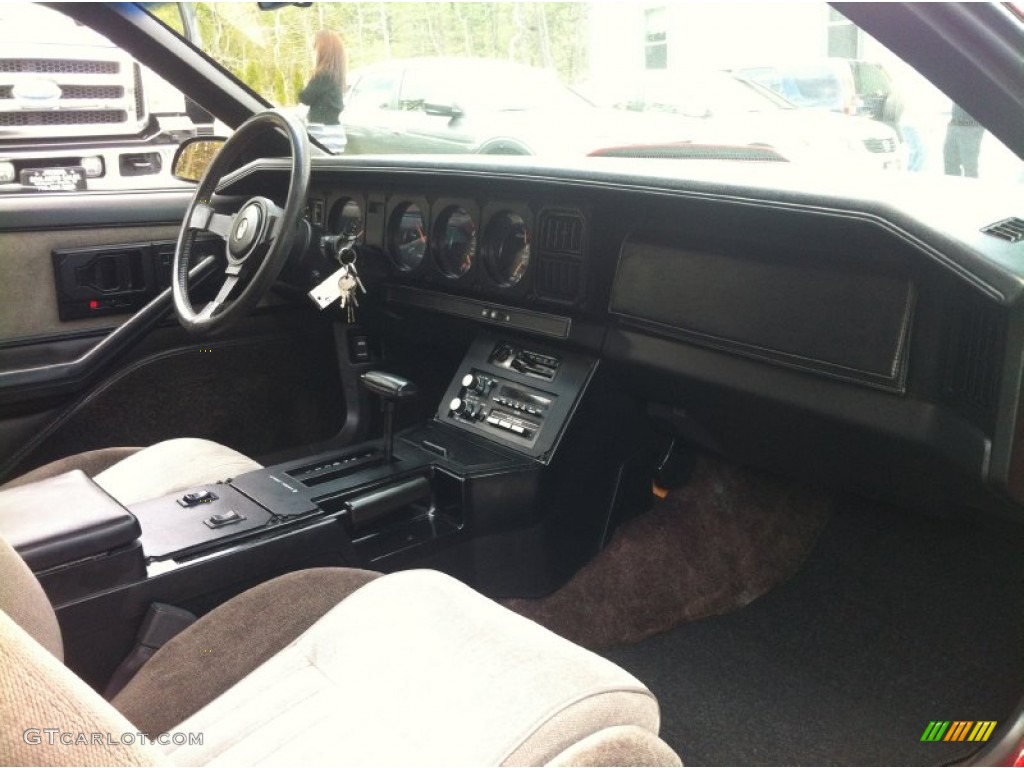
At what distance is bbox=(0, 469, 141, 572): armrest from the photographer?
139 cm

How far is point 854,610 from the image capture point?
2.18 m

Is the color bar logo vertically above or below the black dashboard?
below

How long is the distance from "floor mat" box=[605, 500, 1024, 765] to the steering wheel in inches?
45.0

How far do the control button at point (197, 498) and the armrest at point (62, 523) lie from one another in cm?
22

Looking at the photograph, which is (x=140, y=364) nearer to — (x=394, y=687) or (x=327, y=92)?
(x=327, y=92)

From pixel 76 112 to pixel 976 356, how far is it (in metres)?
2.50

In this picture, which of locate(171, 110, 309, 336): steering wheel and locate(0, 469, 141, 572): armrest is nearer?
locate(0, 469, 141, 572): armrest

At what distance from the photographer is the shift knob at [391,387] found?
2.01m

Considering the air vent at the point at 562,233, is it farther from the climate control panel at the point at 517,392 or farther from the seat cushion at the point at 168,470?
the seat cushion at the point at 168,470

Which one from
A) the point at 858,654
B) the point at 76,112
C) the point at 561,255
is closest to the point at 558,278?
the point at 561,255

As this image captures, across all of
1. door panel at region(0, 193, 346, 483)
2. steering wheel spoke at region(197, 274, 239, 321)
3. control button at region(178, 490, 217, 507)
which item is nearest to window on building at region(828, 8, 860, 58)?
steering wheel spoke at region(197, 274, 239, 321)

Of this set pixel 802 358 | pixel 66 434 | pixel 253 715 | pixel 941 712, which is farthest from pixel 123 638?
pixel 941 712

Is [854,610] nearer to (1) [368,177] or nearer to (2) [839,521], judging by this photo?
(2) [839,521]

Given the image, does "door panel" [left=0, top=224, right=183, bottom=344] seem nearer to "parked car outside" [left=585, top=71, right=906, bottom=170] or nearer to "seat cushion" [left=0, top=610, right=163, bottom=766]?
"parked car outside" [left=585, top=71, right=906, bottom=170]
